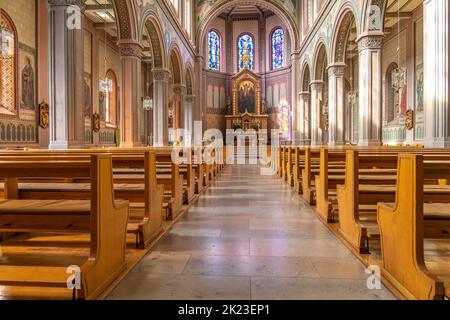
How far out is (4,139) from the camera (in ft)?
38.2

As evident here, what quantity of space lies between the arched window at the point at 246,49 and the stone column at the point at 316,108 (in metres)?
11.0

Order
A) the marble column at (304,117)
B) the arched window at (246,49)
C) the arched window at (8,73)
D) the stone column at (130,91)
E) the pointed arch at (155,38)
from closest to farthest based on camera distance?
the arched window at (8,73), the stone column at (130,91), the pointed arch at (155,38), the marble column at (304,117), the arched window at (246,49)

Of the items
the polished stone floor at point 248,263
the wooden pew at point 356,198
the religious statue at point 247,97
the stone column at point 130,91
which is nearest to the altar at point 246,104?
the religious statue at point 247,97

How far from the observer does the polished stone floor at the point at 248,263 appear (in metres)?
2.36

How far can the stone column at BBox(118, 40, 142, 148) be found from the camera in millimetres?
12547

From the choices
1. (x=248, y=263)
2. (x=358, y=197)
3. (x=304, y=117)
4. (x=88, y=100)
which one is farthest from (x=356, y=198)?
(x=304, y=117)

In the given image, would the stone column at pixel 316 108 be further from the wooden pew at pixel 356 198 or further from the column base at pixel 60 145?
the wooden pew at pixel 356 198

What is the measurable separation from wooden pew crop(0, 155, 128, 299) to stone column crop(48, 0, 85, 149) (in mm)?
6209

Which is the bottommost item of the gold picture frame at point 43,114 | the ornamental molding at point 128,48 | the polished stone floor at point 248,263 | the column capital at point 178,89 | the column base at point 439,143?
the polished stone floor at point 248,263

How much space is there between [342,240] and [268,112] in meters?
27.3

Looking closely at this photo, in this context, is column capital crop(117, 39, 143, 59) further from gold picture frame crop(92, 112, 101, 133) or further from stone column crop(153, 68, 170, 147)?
A: gold picture frame crop(92, 112, 101, 133)

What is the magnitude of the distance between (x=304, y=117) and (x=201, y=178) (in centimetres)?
1816

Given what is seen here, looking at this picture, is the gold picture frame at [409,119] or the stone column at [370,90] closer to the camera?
the stone column at [370,90]
